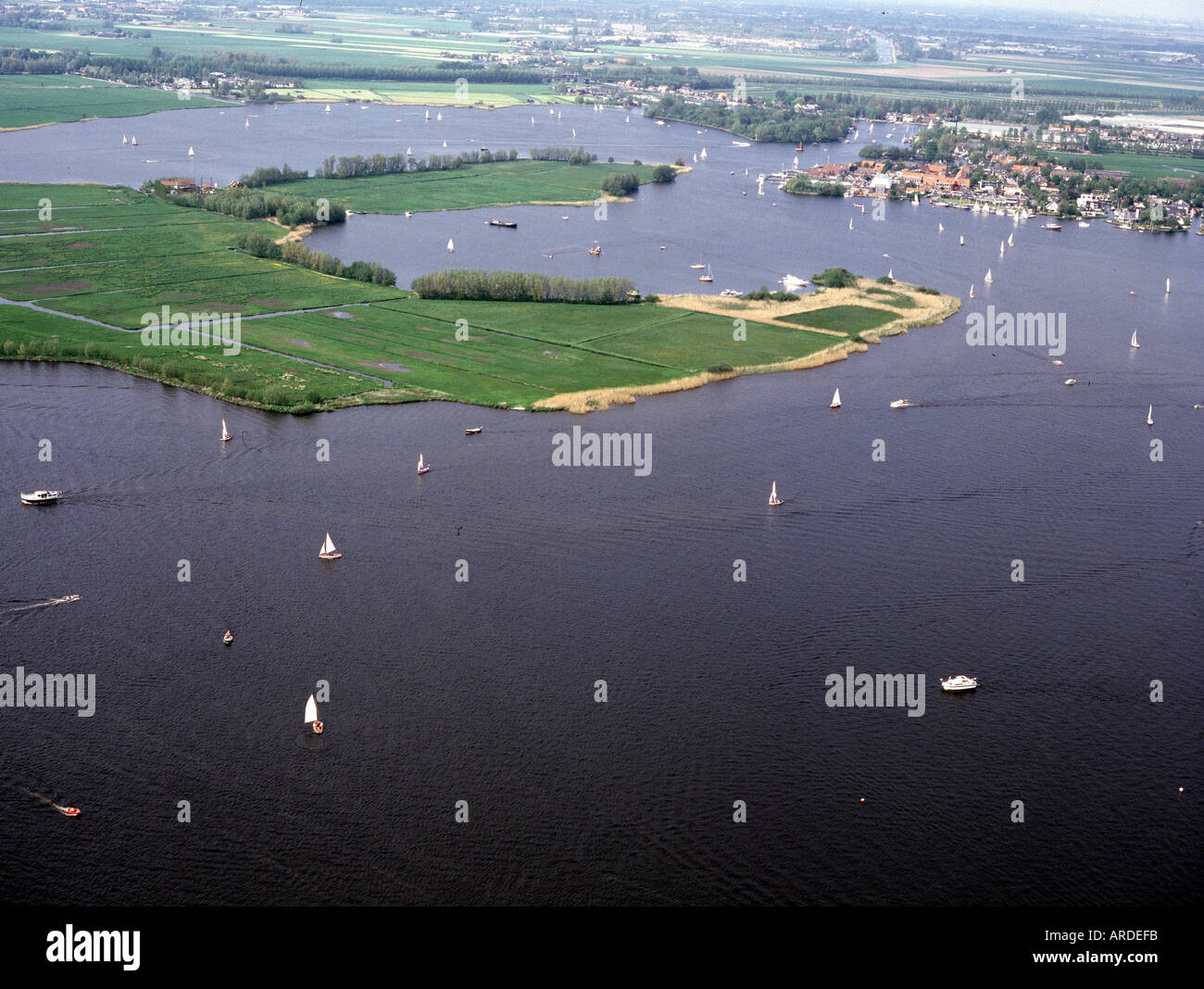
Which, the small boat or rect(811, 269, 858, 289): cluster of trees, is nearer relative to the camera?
the small boat

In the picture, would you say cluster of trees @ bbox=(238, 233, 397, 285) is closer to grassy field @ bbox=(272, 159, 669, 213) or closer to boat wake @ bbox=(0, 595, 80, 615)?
grassy field @ bbox=(272, 159, 669, 213)

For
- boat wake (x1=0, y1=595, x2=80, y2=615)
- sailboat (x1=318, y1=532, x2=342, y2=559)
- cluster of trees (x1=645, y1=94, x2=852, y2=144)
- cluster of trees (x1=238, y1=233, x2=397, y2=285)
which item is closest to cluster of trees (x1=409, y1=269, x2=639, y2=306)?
cluster of trees (x1=238, y1=233, x2=397, y2=285)

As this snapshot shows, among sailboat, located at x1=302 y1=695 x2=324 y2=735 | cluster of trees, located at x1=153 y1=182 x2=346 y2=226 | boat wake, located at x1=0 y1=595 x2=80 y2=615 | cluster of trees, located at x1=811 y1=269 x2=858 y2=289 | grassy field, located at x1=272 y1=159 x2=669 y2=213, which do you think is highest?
grassy field, located at x1=272 y1=159 x2=669 y2=213

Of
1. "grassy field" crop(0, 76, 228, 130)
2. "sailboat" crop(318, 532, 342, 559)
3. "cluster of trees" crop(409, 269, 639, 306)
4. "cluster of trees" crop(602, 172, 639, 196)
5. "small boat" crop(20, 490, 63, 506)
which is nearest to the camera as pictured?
"sailboat" crop(318, 532, 342, 559)

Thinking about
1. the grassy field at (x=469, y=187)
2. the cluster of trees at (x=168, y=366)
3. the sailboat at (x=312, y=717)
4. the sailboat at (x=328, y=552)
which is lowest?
the sailboat at (x=312, y=717)

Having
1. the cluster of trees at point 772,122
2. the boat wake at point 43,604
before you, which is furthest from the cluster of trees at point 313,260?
the cluster of trees at point 772,122

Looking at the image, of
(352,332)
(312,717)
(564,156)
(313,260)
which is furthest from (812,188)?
(312,717)

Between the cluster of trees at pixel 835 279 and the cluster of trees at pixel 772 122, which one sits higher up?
the cluster of trees at pixel 772 122

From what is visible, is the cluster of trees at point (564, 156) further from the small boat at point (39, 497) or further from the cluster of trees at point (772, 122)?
the small boat at point (39, 497)
